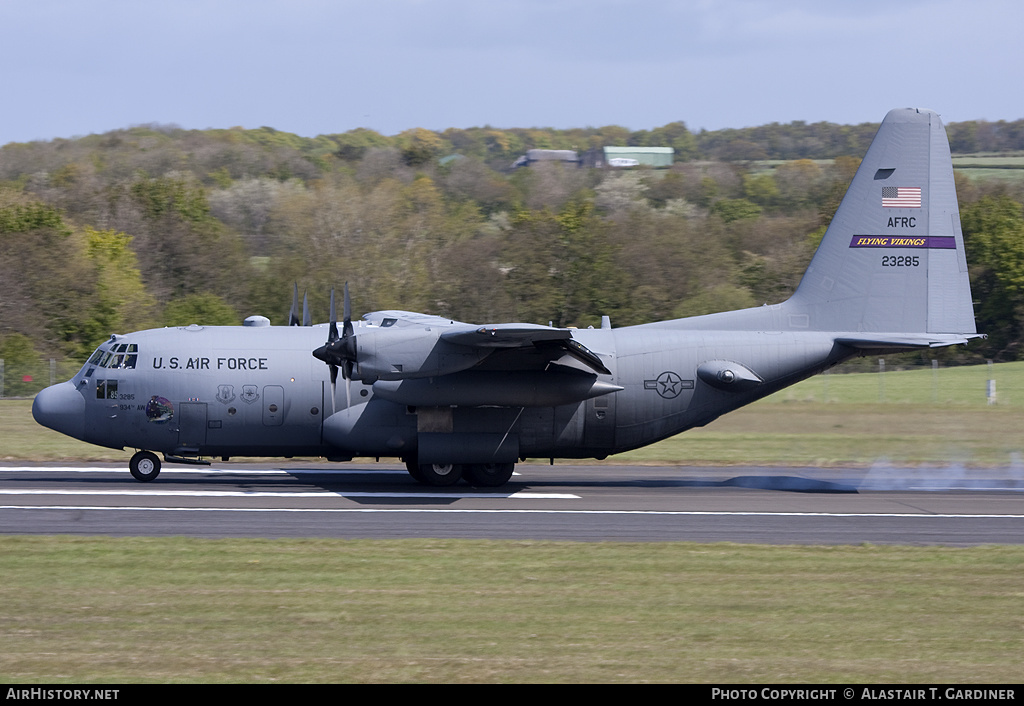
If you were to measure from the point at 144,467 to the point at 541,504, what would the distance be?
8604 millimetres

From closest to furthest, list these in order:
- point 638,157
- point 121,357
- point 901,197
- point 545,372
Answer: point 545,372, point 121,357, point 901,197, point 638,157

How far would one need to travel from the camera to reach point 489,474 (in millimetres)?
21922

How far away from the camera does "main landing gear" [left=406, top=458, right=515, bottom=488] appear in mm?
21672

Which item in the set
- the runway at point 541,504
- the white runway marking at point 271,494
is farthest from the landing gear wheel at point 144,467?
the white runway marking at point 271,494

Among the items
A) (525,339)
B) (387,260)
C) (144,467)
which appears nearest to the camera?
(525,339)

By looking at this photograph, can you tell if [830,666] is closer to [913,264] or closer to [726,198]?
[913,264]

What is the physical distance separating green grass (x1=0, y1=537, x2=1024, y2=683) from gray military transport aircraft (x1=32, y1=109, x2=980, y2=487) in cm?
596

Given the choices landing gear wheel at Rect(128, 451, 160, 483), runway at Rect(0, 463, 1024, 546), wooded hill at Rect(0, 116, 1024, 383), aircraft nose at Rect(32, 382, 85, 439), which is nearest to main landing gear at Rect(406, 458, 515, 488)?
runway at Rect(0, 463, 1024, 546)

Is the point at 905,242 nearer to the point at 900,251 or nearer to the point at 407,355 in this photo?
the point at 900,251

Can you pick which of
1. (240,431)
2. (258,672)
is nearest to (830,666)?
(258,672)

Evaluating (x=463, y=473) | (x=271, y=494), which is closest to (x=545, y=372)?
(x=463, y=473)

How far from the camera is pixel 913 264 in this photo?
877 inches

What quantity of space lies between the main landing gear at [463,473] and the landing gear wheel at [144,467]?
17.6 ft

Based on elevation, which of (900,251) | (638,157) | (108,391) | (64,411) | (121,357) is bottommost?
(64,411)
